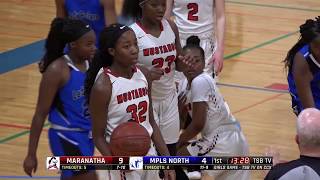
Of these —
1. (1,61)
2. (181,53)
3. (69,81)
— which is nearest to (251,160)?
(69,81)

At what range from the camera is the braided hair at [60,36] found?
615 cm

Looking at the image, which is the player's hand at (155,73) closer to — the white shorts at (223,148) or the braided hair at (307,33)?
the white shorts at (223,148)

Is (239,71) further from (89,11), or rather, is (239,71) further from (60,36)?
(60,36)

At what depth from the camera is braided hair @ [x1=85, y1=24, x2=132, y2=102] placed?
590cm

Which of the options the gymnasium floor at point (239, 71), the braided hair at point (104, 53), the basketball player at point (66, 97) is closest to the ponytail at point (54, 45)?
the basketball player at point (66, 97)

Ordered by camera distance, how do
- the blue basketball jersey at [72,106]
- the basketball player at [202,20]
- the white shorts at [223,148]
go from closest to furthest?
the blue basketball jersey at [72,106] < the white shorts at [223,148] < the basketball player at [202,20]

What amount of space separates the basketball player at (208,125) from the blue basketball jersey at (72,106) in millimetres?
1084

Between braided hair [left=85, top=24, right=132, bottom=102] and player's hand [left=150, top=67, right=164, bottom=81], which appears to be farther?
player's hand [left=150, top=67, right=164, bottom=81]

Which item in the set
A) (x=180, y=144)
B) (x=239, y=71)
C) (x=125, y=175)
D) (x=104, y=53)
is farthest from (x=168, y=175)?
(x=239, y=71)

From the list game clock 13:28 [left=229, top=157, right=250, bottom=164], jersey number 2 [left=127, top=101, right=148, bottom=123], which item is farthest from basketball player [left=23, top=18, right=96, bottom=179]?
game clock 13:28 [left=229, top=157, right=250, bottom=164]

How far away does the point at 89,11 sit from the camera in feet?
24.8

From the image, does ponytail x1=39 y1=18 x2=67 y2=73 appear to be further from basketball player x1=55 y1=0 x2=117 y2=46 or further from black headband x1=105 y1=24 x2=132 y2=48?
basketball player x1=55 y1=0 x2=117 y2=46

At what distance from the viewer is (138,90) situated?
5.89m

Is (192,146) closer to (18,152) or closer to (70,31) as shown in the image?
(70,31)
